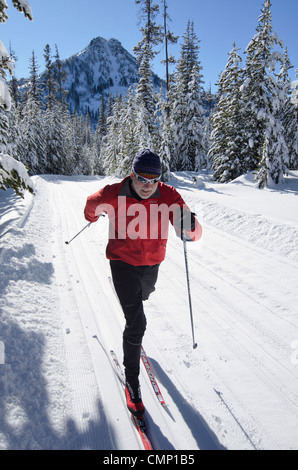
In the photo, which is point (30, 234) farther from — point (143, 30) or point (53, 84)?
point (53, 84)

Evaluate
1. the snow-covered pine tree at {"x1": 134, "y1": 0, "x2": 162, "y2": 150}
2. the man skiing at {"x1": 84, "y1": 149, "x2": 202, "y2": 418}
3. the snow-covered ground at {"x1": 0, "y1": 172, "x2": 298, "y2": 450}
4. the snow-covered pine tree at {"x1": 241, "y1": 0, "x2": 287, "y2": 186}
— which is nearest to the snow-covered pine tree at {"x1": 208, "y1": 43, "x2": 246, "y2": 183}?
the snow-covered pine tree at {"x1": 241, "y1": 0, "x2": 287, "y2": 186}

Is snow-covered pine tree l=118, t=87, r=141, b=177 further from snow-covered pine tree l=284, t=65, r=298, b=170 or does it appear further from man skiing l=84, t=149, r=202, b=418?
man skiing l=84, t=149, r=202, b=418

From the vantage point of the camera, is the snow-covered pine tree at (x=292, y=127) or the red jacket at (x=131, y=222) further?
the snow-covered pine tree at (x=292, y=127)

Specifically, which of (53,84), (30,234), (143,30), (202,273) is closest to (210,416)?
(202,273)

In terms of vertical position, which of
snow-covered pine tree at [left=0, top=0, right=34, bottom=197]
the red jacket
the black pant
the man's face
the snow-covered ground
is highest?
snow-covered pine tree at [left=0, top=0, right=34, bottom=197]

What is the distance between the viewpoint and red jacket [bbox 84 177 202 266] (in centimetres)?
282

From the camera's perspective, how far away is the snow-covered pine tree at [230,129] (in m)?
20.9

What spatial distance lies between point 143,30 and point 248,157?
1807cm

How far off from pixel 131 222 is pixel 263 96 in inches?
799

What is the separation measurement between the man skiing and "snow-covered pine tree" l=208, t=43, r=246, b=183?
19606 millimetres

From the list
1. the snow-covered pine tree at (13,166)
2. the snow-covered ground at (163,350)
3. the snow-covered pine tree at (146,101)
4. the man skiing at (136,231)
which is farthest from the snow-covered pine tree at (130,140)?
the man skiing at (136,231)

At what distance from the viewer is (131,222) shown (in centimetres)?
282

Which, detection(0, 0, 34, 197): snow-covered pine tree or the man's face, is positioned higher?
detection(0, 0, 34, 197): snow-covered pine tree

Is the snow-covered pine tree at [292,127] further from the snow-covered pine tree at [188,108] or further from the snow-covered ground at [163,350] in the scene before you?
the snow-covered ground at [163,350]
